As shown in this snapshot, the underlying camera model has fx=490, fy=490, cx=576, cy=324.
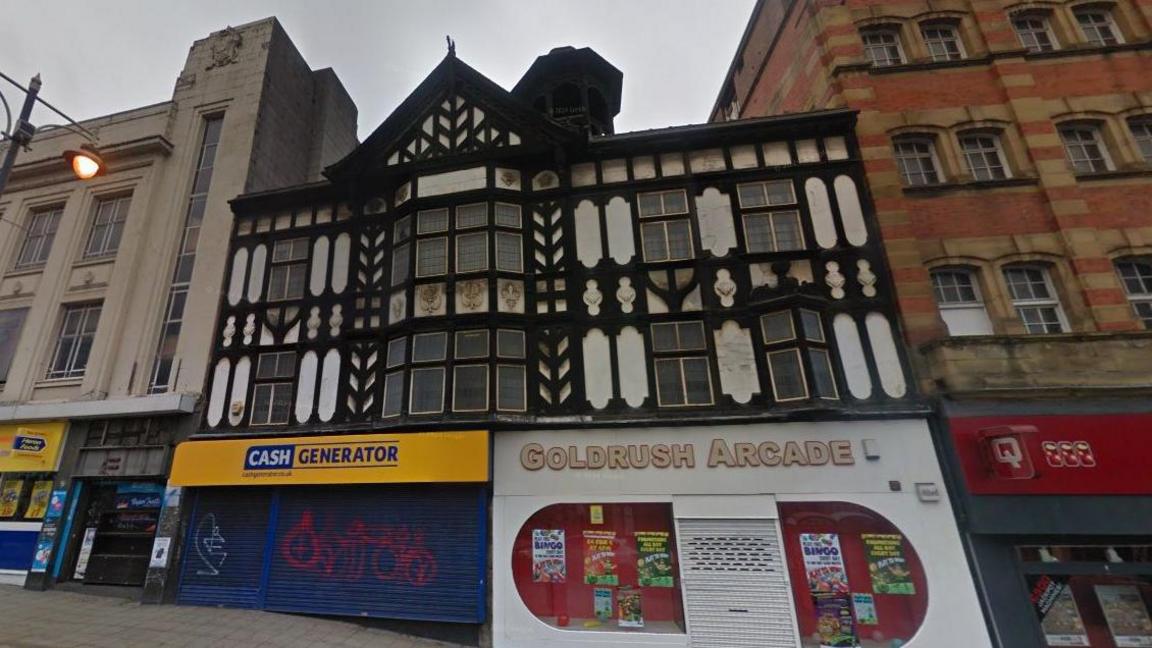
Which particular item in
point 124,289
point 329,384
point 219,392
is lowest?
point 329,384

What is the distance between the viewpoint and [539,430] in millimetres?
9836

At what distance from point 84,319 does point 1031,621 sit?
73.7ft

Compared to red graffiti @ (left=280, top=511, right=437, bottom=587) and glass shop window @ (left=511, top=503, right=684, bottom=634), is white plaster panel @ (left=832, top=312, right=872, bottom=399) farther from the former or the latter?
red graffiti @ (left=280, top=511, right=437, bottom=587)

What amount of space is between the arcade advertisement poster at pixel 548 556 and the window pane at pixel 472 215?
673cm

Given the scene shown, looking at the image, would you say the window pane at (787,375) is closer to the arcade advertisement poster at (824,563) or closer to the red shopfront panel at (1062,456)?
the arcade advertisement poster at (824,563)

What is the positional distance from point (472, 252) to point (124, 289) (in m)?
10.2

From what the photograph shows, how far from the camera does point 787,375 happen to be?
9617 millimetres

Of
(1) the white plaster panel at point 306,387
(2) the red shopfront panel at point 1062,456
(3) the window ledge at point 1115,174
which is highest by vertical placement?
(3) the window ledge at point 1115,174

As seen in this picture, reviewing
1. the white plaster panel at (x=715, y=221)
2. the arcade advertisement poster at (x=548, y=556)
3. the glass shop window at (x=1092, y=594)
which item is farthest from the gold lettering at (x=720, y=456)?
the glass shop window at (x=1092, y=594)

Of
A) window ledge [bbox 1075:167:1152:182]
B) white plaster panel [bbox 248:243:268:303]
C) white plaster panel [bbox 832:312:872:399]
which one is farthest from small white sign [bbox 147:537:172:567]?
window ledge [bbox 1075:167:1152:182]

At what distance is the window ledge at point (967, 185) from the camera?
10.3m

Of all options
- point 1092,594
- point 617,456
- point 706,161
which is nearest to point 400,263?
point 617,456

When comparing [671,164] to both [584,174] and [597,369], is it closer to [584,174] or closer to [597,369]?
[584,174]

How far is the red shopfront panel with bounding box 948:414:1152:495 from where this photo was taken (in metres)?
7.95
